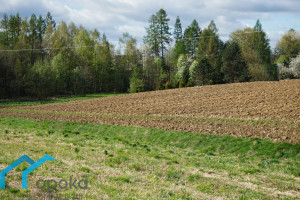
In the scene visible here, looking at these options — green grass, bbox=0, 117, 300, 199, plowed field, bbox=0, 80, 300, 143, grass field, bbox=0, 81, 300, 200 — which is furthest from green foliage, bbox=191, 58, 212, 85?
green grass, bbox=0, 117, 300, 199

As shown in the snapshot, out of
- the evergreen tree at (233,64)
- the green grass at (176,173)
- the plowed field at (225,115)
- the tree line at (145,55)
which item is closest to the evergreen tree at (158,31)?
the tree line at (145,55)

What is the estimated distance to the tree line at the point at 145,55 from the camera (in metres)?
57.8

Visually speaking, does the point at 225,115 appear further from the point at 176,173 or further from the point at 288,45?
the point at 288,45

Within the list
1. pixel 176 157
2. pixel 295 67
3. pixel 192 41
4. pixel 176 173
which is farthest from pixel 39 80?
pixel 295 67

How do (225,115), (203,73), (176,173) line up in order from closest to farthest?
(176,173)
(225,115)
(203,73)

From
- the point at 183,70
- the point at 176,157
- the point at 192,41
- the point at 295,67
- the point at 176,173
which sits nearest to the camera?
the point at 176,173

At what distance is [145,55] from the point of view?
75500 millimetres

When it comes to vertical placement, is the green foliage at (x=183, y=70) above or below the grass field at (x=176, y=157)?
above

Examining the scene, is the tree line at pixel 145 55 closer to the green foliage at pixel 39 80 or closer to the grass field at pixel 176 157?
the green foliage at pixel 39 80

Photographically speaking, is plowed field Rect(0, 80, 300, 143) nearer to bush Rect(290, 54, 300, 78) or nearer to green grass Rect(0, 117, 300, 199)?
green grass Rect(0, 117, 300, 199)

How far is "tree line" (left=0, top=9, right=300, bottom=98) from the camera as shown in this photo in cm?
5781

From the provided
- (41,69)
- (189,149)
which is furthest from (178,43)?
(189,149)

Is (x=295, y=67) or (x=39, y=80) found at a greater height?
(x=295, y=67)

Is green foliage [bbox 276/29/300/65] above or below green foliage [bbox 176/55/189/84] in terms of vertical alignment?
above
